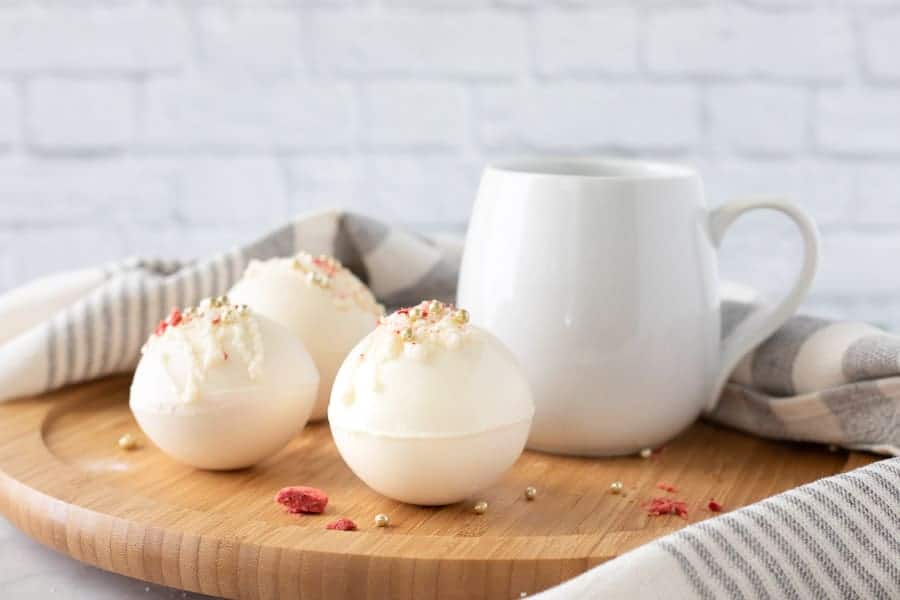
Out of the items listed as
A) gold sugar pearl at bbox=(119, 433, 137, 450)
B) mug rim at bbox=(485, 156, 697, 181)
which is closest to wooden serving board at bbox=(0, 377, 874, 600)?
gold sugar pearl at bbox=(119, 433, 137, 450)

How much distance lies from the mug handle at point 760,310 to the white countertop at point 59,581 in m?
0.36

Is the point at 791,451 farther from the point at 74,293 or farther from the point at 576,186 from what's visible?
the point at 74,293

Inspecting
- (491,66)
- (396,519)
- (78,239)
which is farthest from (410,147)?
(396,519)

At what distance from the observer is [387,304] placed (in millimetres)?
923

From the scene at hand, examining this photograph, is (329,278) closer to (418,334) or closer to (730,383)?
(418,334)

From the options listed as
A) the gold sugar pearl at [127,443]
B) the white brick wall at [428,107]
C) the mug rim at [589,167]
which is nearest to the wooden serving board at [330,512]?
the gold sugar pearl at [127,443]

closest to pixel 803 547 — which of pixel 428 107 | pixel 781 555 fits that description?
pixel 781 555

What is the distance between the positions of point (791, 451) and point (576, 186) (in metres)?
0.23

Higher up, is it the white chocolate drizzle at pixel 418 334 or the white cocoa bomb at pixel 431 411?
the white chocolate drizzle at pixel 418 334

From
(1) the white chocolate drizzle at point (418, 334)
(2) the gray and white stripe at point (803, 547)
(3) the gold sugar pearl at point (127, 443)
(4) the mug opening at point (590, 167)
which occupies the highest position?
(4) the mug opening at point (590, 167)

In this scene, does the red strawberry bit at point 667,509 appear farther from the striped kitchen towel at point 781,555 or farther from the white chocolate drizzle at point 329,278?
the white chocolate drizzle at point 329,278

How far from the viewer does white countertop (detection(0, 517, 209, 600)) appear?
57 centimetres

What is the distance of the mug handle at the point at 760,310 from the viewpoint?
692 millimetres

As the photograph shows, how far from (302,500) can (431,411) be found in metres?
0.09
